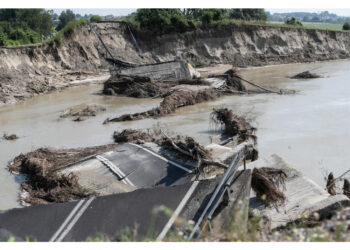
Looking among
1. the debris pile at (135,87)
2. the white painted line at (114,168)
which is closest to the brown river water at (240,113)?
the debris pile at (135,87)

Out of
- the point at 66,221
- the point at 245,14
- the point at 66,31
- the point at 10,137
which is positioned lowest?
the point at 10,137

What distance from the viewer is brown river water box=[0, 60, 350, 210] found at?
10.5 metres

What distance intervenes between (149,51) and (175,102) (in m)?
15.5

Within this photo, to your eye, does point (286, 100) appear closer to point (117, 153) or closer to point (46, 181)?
point (117, 153)

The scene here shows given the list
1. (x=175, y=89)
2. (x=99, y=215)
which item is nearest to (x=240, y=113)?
(x=175, y=89)

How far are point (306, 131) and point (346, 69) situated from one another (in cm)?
1858

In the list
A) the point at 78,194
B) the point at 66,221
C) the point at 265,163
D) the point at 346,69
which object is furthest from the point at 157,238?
the point at 346,69

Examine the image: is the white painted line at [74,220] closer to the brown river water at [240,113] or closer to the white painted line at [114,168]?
the white painted line at [114,168]

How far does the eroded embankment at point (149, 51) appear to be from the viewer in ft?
76.9

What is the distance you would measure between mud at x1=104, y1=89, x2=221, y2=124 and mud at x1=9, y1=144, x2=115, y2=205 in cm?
444

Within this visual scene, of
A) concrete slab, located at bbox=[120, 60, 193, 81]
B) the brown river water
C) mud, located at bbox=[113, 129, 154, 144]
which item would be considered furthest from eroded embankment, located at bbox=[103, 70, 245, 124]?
mud, located at bbox=[113, 129, 154, 144]

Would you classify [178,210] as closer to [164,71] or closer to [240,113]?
[240,113]

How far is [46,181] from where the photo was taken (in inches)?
348

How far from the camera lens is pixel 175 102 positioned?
55.0ft
